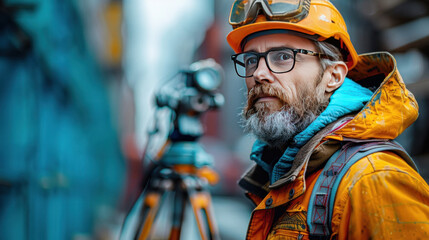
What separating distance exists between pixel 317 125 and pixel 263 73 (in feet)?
1.14

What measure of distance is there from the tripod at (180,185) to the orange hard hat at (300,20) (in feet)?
4.70

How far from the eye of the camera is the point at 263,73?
5.98 feet

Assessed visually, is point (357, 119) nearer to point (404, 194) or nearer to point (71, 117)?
point (404, 194)

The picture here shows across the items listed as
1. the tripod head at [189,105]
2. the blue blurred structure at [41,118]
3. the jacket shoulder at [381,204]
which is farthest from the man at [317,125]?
the blue blurred structure at [41,118]

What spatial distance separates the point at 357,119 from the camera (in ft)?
5.25

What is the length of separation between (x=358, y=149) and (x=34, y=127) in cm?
386

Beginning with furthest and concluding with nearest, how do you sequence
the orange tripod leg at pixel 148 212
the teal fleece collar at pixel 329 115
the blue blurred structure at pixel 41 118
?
1. the blue blurred structure at pixel 41 118
2. the orange tripod leg at pixel 148 212
3. the teal fleece collar at pixel 329 115

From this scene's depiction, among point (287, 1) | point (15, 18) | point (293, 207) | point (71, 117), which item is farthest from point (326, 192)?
point (71, 117)

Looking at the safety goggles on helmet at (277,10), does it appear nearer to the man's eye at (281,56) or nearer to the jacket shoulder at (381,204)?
the man's eye at (281,56)

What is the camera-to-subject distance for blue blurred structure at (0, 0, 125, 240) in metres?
3.96

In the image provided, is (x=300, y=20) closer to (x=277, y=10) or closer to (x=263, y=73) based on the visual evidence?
(x=277, y=10)

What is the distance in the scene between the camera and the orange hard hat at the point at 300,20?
1.77 m

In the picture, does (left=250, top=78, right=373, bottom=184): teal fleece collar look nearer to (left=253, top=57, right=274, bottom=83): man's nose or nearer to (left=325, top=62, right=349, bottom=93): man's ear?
(left=325, top=62, right=349, bottom=93): man's ear

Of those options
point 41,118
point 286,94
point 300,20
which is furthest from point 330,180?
point 41,118
